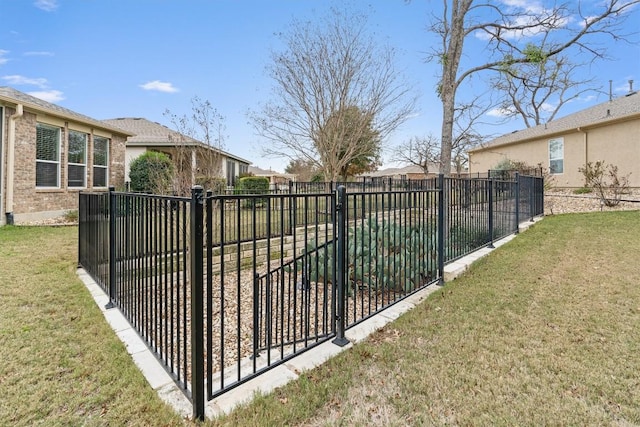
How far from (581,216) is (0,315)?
12117 millimetres

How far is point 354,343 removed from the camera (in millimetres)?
2809

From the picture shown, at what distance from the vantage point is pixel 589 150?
531 inches

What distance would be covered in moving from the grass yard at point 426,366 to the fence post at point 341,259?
0.62 ft

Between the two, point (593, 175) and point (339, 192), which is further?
point (593, 175)

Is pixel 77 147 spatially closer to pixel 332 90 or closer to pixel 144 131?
pixel 144 131

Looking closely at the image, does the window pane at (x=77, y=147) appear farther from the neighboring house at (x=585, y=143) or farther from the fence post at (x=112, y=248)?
the neighboring house at (x=585, y=143)

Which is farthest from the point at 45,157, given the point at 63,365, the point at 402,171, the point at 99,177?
the point at 402,171

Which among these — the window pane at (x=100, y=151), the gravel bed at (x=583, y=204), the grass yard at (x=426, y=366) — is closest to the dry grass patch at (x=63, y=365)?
the grass yard at (x=426, y=366)

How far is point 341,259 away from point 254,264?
844 mm

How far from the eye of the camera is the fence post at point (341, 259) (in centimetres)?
276

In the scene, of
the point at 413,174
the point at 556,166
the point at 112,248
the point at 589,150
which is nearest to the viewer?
the point at 112,248

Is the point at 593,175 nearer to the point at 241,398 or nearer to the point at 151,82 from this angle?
the point at 241,398

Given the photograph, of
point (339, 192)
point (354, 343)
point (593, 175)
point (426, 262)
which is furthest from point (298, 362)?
point (593, 175)

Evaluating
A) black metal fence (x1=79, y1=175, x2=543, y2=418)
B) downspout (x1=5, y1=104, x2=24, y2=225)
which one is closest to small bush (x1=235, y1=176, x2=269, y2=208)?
black metal fence (x1=79, y1=175, x2=543, y2=418)
